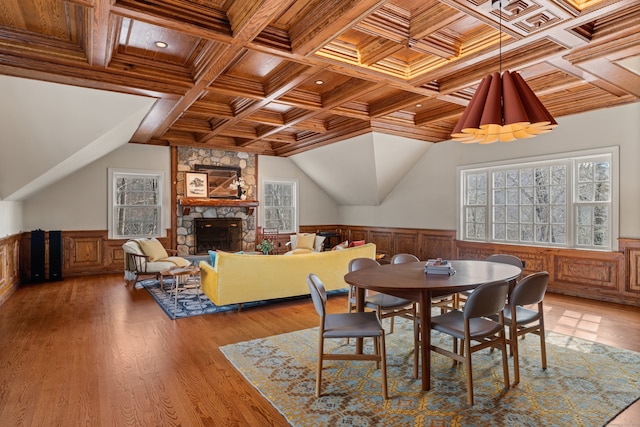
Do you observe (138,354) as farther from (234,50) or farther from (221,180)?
(221,180)

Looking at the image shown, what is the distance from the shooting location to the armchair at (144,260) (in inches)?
239

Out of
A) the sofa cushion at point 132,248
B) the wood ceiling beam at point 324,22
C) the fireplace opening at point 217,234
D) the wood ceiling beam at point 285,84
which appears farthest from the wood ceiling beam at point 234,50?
the fireplace opening at point 217,234

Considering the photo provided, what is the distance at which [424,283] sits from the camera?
8.82 ft

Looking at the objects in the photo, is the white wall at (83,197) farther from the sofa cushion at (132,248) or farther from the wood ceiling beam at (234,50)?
the wood ceiling beam at (234,50)

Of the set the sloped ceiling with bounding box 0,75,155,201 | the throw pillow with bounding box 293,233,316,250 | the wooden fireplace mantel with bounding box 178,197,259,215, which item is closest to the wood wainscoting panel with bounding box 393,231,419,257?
the throw pillow with bounding box 293,233,316,250

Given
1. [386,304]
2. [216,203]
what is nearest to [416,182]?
[216,203]

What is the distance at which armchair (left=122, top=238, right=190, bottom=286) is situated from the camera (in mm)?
6078

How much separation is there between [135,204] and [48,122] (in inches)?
149

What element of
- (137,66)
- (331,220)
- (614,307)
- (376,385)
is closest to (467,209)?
(614,307)

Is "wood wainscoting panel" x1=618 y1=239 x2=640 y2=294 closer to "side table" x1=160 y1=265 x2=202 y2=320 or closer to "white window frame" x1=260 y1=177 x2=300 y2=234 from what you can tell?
"side table" x1=160 y1=265 x2=202 y2=320

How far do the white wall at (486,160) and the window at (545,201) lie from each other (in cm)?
14

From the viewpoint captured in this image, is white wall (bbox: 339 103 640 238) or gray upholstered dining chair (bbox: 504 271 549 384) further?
white wall (bbox: 339 103 640 238)

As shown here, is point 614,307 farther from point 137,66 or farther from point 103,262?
point 103,262

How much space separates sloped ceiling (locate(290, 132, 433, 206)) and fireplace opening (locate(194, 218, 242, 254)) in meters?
2.33
